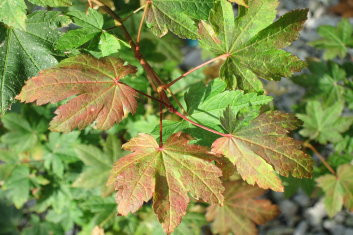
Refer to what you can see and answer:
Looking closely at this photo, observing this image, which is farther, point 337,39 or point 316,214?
point 316,214

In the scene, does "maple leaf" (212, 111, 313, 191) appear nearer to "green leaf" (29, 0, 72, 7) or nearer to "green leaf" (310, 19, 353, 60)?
"green leaf" (29, 0, 72, 7)

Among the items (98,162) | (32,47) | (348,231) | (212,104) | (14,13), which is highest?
(14,13)

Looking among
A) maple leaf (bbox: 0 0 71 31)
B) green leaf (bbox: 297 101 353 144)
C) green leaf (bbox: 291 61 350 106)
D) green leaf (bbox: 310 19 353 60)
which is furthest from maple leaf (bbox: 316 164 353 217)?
maple leaf (bbox: 0 0 71 31)

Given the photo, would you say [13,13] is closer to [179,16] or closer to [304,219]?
[179,16]

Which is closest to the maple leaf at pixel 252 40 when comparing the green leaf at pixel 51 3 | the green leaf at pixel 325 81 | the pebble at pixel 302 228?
the green leaf at pixel 51 3

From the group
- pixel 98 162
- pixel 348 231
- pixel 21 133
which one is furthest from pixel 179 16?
pixel 348 231

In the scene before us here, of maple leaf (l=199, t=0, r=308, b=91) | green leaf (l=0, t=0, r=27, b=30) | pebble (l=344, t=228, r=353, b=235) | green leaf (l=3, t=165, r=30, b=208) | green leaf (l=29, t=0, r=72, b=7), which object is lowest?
pebble (l=344, t=228, r=353, b=235)

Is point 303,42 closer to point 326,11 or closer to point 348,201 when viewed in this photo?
point 326,11
